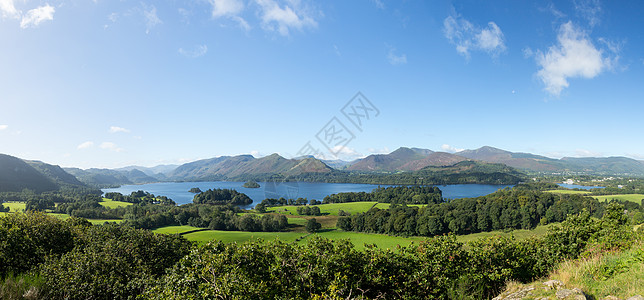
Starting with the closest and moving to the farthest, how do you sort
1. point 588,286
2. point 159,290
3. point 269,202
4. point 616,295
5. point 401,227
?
point 616,295 < point 588,286 < point 159,290 < point 401,227 < point 269,202

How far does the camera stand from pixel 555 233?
58.0 feet

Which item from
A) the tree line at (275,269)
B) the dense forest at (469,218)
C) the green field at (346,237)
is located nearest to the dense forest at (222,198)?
the green field at (346,237)

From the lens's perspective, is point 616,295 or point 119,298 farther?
point 119,298

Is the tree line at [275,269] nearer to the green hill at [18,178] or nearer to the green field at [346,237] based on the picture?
the green field at [346,237]

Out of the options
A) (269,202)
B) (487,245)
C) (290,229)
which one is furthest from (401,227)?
(269,202)

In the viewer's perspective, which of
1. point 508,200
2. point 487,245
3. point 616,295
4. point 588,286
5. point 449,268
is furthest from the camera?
point 508,200

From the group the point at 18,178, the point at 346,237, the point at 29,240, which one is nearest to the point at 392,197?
the point at 346,237

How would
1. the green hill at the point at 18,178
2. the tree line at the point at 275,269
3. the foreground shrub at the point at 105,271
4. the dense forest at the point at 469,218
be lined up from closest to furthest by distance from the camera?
the tree line at the point at 275,269 < the foreground shrub at the point at 105,271 < the dense forest at the point at 469,218 < the green hill at the point at 18,178

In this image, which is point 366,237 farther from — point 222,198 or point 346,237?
point 222,198

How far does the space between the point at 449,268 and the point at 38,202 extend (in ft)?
495

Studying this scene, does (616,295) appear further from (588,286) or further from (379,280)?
(379,280)

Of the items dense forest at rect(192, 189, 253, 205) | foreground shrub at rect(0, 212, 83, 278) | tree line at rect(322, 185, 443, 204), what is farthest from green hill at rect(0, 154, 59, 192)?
foreground shrub at rect(0, 212, 83, 278)

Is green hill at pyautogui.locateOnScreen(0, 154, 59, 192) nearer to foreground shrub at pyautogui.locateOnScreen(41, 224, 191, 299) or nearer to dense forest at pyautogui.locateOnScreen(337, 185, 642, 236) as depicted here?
dense forest at pyautogui.locateOnScreen(337, 185, 642, 236)

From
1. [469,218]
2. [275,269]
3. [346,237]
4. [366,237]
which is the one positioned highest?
[275,269]
